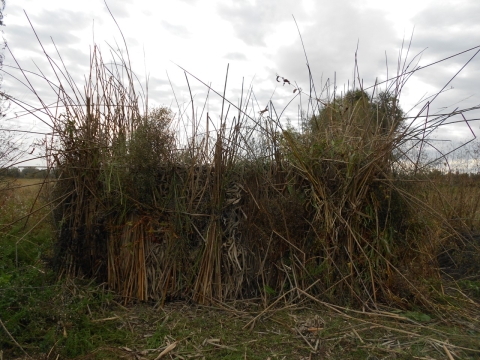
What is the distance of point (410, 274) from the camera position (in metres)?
4.12

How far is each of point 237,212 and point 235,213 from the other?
26mm

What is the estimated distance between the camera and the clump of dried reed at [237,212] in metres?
4.12

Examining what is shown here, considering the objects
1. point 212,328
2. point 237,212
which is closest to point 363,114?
point 237,212

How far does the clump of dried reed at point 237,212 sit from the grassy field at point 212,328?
0.22 metres

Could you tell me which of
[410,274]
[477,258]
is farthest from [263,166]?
[477,258]

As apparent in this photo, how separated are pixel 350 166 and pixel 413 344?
1.68 metres

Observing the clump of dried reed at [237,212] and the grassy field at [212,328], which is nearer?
the grassy field at [212,328]

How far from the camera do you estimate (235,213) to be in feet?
14.2

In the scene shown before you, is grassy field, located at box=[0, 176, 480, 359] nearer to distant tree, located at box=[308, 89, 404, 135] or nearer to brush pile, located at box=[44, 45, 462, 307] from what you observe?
brush pile, located at box=[44, 45, 462, 307]

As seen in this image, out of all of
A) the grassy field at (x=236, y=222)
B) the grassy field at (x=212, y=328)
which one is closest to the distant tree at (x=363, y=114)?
the grassy field at (x=236, y=222)

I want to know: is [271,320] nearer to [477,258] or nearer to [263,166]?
[263,166]

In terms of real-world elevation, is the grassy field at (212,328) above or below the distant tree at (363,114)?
below

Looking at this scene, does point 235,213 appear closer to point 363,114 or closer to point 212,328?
point 212,328

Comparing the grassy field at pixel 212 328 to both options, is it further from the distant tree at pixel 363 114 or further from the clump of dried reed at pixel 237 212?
the distant tree at pixel 363 114
